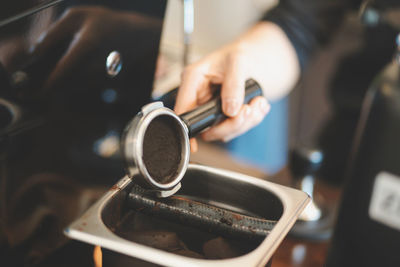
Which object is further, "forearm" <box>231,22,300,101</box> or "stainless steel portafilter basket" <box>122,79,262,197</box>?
"forearm" <box>231,22,300,101</box>

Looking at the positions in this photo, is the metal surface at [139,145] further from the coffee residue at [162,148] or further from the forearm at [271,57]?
the forearm at [271,57]

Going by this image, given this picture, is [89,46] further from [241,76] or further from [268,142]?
[268,142]

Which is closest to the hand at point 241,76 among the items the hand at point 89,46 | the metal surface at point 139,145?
the hand at point 89,46

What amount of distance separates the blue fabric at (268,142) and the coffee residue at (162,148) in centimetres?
172

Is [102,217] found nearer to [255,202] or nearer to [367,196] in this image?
[255,202]

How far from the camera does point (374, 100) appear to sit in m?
0.61

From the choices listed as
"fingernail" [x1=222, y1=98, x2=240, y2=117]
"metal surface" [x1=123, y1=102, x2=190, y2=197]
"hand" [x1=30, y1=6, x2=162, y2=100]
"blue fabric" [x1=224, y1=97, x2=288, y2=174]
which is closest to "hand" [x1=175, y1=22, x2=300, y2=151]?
"fingernail" [x1=222, y1=98, x2=240, y2=117]

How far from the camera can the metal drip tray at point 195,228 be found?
1.56ft

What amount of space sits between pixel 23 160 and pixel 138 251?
39 cm

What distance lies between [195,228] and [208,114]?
20 centimetres

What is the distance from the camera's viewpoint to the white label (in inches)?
24.4

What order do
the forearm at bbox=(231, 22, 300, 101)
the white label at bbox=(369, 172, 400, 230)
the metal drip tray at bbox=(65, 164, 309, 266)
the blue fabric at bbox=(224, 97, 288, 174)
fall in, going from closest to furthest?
1. the metal drip tray at bbox=(65, 164, 309, 266)
2. the white label at bbox=(369, 172, 400, 230)
3. the forearm at bbox=(231, 22, 300, 101)
4. the blue fabric at bbox=(224, 97, 288, 174)

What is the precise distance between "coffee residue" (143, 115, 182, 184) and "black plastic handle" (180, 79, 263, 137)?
0.05m

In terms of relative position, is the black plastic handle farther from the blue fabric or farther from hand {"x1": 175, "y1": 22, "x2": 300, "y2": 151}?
the blue fabric
